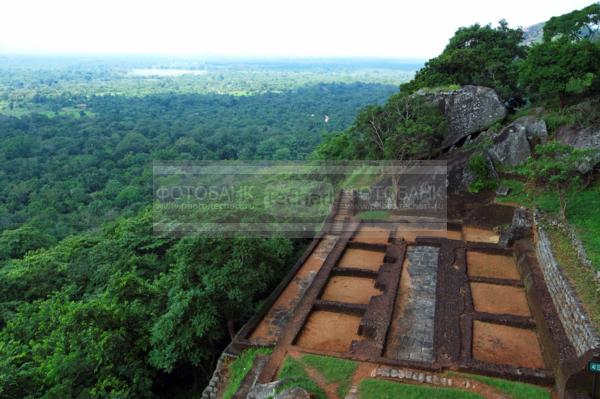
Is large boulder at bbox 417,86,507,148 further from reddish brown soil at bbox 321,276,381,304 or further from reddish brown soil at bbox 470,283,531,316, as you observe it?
reddish brown soil at bbox 321,276,381,304

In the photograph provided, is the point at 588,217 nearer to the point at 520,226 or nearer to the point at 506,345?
the point at 520,226

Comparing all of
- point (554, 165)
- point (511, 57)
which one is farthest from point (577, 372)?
point (511, 57)

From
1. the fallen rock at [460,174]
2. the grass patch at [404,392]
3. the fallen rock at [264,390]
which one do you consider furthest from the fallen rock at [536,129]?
the fallen rock at [264,390]

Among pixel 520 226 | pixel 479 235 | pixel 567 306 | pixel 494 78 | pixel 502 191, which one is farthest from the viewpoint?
pixel 494 78

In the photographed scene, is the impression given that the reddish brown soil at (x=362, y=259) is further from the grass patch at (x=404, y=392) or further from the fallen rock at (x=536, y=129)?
the fallen rock at (x=536, y=129)

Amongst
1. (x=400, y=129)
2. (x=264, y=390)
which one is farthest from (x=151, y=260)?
(x=400, y=129)
